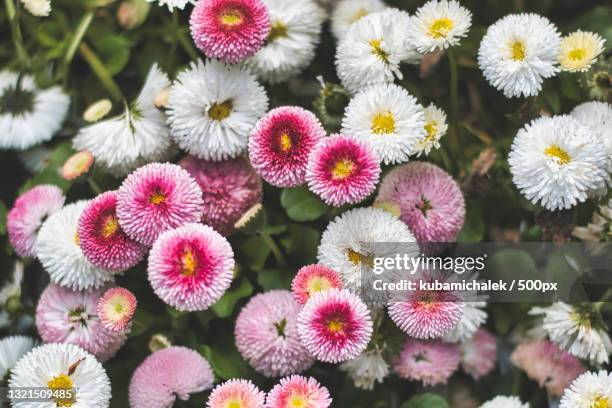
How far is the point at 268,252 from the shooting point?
91 centimetres

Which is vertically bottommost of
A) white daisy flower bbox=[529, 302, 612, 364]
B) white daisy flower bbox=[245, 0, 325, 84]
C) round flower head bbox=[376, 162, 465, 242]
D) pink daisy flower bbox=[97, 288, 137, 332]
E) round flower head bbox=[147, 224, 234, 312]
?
pink daisy flower bbox=[97, 288, 137, 332]

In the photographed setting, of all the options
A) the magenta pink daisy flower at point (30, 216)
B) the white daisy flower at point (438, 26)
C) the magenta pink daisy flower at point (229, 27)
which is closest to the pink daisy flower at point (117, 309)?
the magenta pink daisy flower at point (30, 216)

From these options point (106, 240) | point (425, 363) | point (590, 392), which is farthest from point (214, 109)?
point (590, 392)

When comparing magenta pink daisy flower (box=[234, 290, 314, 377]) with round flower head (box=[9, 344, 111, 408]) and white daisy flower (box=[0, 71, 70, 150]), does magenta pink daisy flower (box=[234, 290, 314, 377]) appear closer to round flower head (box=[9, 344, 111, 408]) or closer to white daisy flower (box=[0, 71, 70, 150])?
round flower head (box=[9, 344, 111, 408])

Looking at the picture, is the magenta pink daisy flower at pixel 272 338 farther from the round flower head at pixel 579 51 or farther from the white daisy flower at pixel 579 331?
the round flower head at pixel 579 51

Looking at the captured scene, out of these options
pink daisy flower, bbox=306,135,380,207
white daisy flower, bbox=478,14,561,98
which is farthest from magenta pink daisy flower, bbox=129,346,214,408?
white daisy flower, bbox=478,14,561,98

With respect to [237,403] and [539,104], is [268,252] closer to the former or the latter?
[237,403]

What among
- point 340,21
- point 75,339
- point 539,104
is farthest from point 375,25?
point 75,339

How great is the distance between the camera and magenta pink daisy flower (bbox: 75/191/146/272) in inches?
31.4

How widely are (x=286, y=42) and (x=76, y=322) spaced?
427mm

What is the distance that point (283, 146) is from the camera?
31.4 inches

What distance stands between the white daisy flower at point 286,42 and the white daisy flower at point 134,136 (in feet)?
0.41

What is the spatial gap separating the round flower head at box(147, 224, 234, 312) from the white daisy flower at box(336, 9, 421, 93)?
27cm

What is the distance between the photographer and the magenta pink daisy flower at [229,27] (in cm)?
82
